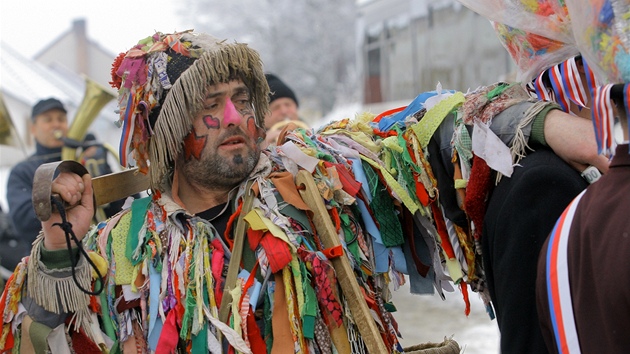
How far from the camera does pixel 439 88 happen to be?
98.3 inches

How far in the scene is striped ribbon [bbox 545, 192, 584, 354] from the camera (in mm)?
1606

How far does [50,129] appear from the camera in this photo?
5793 mm

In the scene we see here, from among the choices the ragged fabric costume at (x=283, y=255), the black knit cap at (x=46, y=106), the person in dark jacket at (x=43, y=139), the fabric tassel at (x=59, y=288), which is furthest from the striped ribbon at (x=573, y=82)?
the black knit cap at (x=46, y=106)

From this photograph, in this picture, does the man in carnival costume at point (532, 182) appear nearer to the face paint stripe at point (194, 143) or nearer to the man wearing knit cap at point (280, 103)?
the face paint stripe at point (194, 143)

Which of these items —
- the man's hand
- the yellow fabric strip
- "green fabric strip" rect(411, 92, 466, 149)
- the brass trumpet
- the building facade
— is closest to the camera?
the man's hand

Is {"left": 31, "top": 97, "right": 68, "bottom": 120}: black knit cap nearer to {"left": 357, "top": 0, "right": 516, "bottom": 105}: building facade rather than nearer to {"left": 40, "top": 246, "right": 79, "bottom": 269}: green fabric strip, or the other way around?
{"left": 40, "top": 246, "right": 79, "bottom": 269}: green fabric strip

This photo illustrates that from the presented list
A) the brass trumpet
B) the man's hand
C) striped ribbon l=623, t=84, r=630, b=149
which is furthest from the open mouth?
the brass trumpet

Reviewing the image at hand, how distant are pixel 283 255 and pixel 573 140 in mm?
949

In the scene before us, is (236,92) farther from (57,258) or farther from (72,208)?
(57,258)

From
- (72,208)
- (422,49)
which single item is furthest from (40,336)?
(422,49)

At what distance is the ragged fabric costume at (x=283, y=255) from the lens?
235 centimetres

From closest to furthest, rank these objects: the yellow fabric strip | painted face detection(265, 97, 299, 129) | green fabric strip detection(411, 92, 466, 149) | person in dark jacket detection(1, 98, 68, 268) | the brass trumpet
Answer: the yellow fabric strip, green fabric strip detection(411, 92, 466, 149), painted face detection(265, 97, 299, 129), person in dark jacket detection(1, 98, 68, 268), the brass trumpet

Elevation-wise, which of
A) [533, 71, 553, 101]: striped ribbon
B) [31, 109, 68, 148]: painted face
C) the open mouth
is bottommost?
[31, 109, 68, 148]: painted face

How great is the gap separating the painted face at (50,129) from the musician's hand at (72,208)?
3.52m
